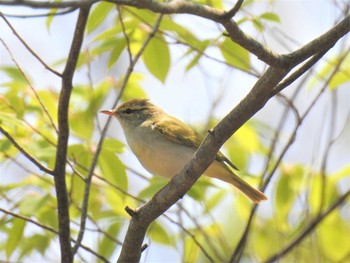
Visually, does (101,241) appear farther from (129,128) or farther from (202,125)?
(202,125)

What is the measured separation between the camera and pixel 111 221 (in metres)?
4.38

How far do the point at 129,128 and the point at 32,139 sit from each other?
796 millimetres

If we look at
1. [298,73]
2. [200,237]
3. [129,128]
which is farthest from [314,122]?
[298,73]

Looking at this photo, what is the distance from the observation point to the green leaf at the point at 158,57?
4016 millimetres

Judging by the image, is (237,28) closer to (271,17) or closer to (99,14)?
(271,17)

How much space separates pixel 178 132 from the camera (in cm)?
470

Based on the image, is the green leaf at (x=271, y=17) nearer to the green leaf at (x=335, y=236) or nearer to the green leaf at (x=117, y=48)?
the green leaf at (x=117, y=48)

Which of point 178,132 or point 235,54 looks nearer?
point 235,54

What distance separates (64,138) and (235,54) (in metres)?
1.11

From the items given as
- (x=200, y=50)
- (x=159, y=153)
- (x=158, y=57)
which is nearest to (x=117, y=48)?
(x=158, y=57)

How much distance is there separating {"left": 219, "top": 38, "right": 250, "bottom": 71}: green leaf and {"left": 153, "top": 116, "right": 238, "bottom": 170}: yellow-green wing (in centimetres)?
77

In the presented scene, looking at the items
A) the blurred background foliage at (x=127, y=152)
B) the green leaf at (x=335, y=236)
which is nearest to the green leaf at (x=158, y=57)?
the blurred background foliage at (x=127, y=152)

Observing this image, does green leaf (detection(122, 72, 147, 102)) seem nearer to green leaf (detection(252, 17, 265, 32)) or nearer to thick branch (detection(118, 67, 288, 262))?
green leaf (detection(252, 17, 265, 32))

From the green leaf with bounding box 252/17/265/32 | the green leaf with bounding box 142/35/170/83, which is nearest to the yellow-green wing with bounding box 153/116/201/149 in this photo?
the green leaf with bounding box 142/35/170/83
